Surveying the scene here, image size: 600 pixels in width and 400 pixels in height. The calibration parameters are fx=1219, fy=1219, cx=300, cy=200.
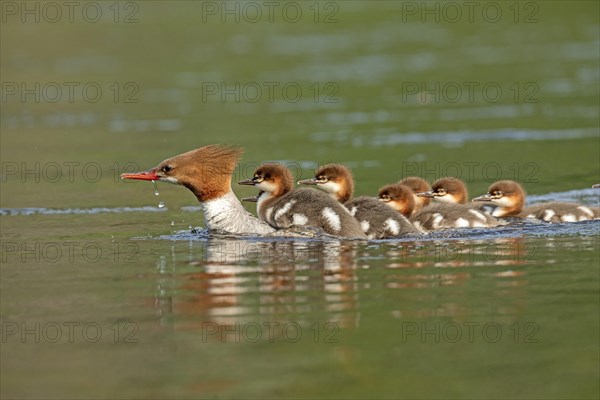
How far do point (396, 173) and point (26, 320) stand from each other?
6.72 m

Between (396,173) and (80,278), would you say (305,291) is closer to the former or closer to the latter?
(80,278)

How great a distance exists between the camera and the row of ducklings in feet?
31.7

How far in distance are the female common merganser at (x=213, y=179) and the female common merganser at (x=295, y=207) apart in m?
0.19

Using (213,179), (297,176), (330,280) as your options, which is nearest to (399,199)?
(213,179)

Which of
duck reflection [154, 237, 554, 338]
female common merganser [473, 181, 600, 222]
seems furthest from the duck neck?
female common merganser [473, 181, 600, 222]

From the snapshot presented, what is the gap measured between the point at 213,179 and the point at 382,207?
139cm

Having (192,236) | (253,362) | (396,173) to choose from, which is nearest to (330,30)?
(396,173)

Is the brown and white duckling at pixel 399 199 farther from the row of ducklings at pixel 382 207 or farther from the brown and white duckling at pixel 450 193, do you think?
the brown and white duckling at pixel 450 193

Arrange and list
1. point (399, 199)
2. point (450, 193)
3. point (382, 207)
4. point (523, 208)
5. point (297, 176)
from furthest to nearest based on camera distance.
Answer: point (297, 176)
point (450, 193)
point (523, 208)
point (399, 199)
point (382, 207)

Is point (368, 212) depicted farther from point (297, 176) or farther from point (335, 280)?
point (297, 176)

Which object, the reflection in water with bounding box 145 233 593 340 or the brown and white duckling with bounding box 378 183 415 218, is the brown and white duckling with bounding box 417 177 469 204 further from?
the reflection in water with bounding box 145 233 593 340

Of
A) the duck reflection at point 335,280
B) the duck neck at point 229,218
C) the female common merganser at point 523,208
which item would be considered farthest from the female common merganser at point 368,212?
the female common merganser at point 523,208

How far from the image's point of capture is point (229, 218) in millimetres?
10023

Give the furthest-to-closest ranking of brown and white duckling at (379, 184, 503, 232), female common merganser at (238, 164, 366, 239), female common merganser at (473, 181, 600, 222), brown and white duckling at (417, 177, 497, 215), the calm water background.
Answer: brown and white duckling at (417, 177, 497, 215)
female common merganser at (473, 181, 600, 222)
brown and white duckling at (379, 184, 503, 232)
female common merganser at (238, 164, 366, 239)
the calm water background
